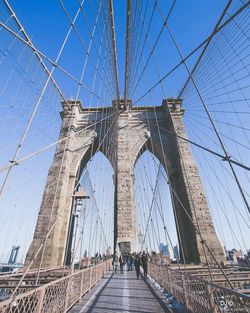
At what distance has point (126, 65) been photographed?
484 inches

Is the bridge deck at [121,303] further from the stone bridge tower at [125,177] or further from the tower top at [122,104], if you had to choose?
the tower top at [122,104]

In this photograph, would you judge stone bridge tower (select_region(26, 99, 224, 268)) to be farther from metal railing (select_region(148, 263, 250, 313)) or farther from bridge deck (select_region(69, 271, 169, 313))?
metal railing (select_region(148, 263, 250, 313))

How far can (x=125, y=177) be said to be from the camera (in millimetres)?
12258

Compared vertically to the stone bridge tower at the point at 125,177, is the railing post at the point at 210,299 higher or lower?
lower

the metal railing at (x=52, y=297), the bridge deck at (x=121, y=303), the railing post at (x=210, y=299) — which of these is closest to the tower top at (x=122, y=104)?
the metal railing at (x=52, y=297)

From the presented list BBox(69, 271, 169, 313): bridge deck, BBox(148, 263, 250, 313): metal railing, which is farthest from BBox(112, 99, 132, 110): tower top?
BBox(148, 263, 250, 313): metal railing

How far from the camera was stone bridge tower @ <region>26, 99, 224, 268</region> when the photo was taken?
962 centimetres

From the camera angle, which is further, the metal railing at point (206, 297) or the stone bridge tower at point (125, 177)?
the stone bridge tower at point (125, 177)

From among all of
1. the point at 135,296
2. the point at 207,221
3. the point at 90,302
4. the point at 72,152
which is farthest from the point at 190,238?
the point at 72,152

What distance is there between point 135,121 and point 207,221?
28.9ft

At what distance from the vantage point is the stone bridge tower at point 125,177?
31.6 ft

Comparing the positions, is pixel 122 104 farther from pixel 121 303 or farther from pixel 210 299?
pixel 210 299

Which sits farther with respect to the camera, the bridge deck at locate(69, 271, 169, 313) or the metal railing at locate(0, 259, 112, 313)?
the bridge deck at locate(69, 271, 169, 313)

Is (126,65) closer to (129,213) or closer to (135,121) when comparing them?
(135,121)
